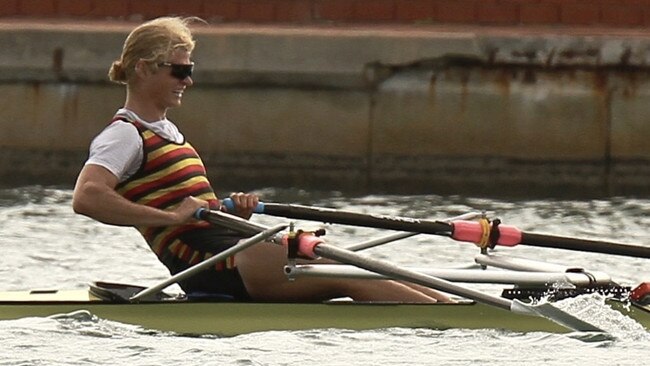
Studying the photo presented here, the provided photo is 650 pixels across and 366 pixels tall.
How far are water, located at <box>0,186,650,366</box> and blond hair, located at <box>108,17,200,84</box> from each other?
96 cm

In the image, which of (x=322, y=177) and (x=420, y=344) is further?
(x=322, y=177)

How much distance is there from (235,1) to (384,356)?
31.4 ft

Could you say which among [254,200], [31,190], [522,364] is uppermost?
[254,200]

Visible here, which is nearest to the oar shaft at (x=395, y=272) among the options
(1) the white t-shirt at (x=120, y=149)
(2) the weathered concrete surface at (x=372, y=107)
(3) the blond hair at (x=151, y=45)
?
(1) the white t-shirt at (x=120, y=149)

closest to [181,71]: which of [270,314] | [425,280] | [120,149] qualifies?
[120,149]

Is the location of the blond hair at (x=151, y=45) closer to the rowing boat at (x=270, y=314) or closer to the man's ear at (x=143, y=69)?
the man's ear at (x=143, y=69)

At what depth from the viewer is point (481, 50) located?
1655 cm

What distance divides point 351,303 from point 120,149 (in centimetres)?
104

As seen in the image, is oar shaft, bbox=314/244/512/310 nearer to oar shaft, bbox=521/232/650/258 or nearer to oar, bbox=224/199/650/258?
oar, bbox=224/199/650/258

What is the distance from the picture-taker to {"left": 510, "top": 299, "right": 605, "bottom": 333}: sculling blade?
25.4 feet

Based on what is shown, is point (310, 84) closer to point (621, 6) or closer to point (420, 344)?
→ point (621, 6)

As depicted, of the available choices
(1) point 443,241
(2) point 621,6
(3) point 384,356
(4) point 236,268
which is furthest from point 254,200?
(2) point 621,6

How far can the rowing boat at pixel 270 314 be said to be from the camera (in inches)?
312

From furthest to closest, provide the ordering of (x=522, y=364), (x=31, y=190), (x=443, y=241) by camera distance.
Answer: (x=31, y=190), (x=443, y=241), (x=522, y=364)
